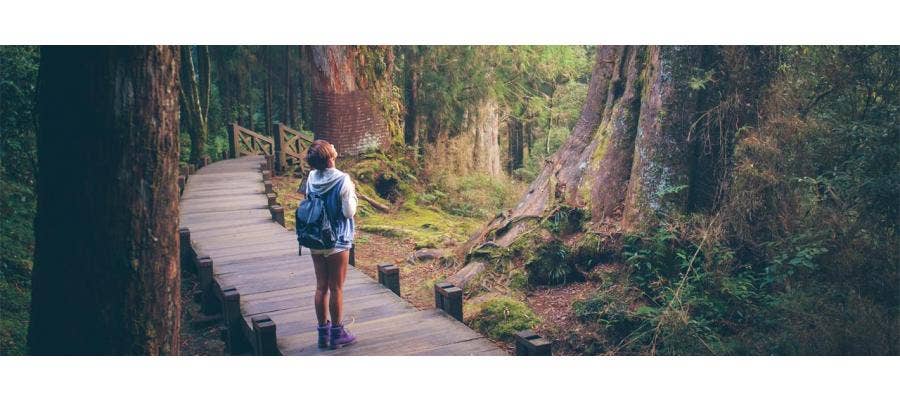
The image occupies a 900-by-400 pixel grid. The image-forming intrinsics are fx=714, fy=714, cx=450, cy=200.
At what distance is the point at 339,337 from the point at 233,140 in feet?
53.2

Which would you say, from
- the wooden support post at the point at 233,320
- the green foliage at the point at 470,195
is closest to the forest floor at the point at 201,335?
the wooden support post at the point at 233,320

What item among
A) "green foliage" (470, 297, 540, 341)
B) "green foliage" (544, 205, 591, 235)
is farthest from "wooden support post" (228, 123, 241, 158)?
"green foliage" (470, 297, 540, 341)

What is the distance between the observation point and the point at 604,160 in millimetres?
9344

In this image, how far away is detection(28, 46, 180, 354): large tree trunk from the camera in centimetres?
409

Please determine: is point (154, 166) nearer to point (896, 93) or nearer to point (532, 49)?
point (896, 93)

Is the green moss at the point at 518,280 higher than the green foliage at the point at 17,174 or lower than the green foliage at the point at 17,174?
lower

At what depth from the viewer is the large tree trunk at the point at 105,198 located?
4.09 metres

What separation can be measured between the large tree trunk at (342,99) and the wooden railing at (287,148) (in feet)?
5.35

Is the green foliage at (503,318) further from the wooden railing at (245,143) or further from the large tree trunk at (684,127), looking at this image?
the wooden railing at (245,143)

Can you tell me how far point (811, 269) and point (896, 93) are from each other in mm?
2078

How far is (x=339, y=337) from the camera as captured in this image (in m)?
6.02

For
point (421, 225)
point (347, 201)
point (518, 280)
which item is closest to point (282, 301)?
point (347, 201)

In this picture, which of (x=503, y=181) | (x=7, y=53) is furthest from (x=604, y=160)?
(x=503, y=181)

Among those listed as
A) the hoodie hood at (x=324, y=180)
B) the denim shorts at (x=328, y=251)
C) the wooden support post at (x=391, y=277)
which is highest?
the hoodie hood at (x=324, y=180)
